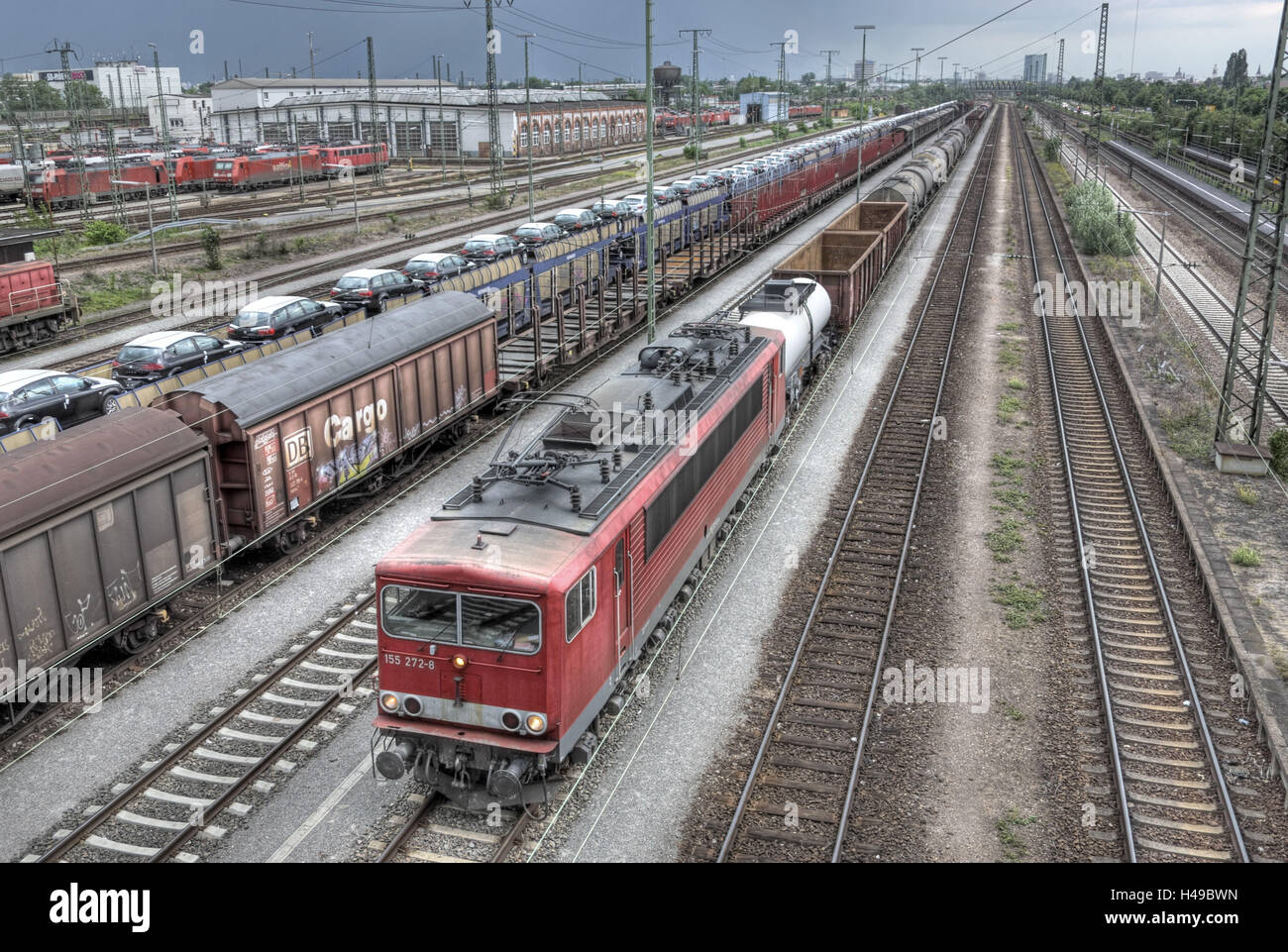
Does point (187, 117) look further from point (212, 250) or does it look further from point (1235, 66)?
point (1235, 66)

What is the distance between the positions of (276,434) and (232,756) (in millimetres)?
6928

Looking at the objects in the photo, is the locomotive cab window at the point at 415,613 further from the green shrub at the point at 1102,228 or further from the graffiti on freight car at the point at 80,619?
the green shrub at the point at 1102,228

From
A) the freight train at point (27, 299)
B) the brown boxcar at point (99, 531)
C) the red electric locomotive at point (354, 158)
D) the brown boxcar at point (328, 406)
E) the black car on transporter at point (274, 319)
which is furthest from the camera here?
the red electric locomotive at point (354, 158)

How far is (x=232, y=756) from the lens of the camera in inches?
538

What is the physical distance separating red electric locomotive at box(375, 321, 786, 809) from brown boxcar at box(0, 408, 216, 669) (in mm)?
5344

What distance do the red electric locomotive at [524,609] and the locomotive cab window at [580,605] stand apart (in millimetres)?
25

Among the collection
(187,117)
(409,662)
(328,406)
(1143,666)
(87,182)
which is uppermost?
(187,117)

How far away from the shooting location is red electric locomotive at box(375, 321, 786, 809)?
37.2 ft

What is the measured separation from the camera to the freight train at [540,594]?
1136 centimetres

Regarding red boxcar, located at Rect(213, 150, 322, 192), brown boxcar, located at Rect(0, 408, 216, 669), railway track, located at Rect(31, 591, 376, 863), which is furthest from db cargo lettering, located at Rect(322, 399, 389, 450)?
red boxcar, located at Rect(213, 150, 322, 192)

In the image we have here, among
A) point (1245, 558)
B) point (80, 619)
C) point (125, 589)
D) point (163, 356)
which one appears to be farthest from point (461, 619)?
point (163, 356)

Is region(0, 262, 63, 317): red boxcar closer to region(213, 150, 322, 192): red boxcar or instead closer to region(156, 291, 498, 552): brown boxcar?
region(156, 291, 498, 552): brown boxcar

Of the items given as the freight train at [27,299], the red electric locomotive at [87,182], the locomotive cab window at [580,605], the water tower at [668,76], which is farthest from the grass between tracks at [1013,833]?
the water tower at [668,76]

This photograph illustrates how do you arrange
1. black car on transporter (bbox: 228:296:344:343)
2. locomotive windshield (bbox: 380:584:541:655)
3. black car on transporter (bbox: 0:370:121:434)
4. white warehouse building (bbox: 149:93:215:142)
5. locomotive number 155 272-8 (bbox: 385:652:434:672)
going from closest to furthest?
locomotive windshield (bbox: 380:584:541:655) < locomotive number 155 272-8 (bbox: 385:652:434:672) < black car on transporter (bbox: 0:370:121:434) < black car on transporter (bbox: 228:296:344:343) < white warehouse building (bbox: 149:93:215:142)
